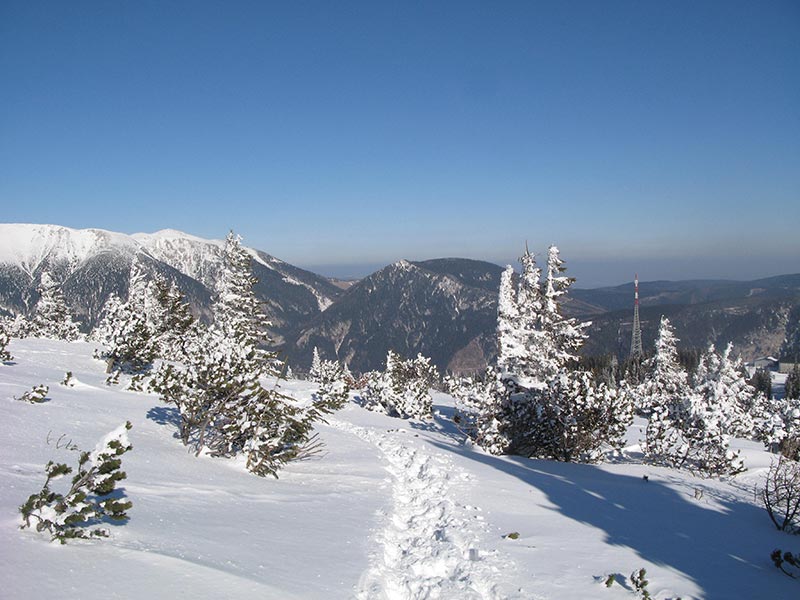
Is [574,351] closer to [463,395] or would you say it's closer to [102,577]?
[463,395]

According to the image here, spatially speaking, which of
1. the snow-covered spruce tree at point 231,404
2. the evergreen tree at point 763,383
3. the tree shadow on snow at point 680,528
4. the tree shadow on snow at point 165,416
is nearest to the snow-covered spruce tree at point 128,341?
the tree shadow on snow at point 165,416

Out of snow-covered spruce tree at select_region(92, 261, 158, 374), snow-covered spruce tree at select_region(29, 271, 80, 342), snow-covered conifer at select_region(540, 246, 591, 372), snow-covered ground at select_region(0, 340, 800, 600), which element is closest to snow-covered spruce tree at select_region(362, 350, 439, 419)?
snow-covered conifer at select_region(540, 246, 591, 372)

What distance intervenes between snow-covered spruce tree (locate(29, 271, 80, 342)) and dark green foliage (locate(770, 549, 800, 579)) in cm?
5358

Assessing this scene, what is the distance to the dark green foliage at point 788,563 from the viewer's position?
7.68 meters

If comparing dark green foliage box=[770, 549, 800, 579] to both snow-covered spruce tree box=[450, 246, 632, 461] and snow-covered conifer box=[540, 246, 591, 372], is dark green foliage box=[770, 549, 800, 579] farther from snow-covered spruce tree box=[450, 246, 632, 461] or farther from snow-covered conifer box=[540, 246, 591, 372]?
snow-covered conifer box=[540, 246, 591, 372]

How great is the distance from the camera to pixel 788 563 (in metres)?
8.08

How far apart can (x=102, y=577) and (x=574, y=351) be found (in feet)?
84.1

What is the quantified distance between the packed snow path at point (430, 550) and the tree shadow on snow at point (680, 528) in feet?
6.88

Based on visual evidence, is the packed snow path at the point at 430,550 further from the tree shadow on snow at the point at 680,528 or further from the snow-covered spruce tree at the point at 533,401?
the snow-covered spruce tree at the point at 533,401

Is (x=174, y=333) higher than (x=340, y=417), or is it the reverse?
(x=174, y=333)

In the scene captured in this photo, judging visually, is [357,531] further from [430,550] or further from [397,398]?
[397,398]

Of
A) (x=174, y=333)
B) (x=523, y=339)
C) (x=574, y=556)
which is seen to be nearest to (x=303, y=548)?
(x=574, y=556)

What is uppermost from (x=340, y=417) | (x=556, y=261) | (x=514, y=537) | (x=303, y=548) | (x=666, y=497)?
(x=556, y=261)

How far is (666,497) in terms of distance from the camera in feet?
42.9
